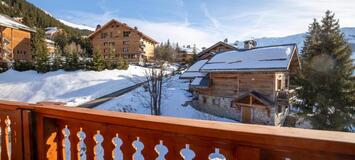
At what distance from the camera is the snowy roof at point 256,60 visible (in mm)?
14422

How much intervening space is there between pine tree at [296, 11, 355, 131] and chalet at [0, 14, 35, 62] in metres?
25.2

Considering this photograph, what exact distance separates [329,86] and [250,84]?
375 centimetres

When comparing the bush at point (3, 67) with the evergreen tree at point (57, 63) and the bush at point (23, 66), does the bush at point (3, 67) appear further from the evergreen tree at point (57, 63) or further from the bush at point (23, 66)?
the evergreen tree at point (57, 63)

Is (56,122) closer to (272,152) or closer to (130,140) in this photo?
(130,140)

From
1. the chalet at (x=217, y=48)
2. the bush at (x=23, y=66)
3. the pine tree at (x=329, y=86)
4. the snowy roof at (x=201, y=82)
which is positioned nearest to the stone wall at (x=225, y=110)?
the snowy roof at (x=201, y=82)

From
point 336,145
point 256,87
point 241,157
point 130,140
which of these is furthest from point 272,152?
point 256,87

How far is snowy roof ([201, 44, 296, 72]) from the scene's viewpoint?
47.3ft

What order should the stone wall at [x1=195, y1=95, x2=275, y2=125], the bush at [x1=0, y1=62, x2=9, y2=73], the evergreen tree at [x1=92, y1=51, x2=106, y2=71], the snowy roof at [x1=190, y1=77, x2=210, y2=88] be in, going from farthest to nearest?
the bush at [x1=0, y1=62, x2=9, y2=73], the evergreen tree at [x1=92, y1=51, x2=106, y2=71], the snowy roof at [x1=190, y1=77, x2=210, y2=88], the stone wall at [x1=195, y1=95, x2=275, y2=125]

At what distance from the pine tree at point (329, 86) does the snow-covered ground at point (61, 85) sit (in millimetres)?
13022

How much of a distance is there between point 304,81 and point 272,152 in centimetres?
1477

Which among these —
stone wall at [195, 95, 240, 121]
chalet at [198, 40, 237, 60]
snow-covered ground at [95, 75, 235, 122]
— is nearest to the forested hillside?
chalet at [198, 40, 237, 60]

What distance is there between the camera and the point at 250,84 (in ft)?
50.6

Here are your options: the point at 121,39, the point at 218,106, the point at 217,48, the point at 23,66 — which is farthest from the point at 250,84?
the point at 121,39

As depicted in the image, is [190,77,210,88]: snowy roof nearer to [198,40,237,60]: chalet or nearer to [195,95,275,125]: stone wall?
[195,95,275,125]: stone wall
